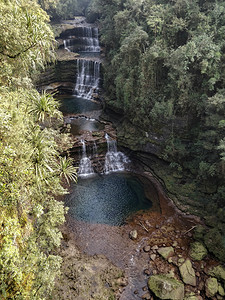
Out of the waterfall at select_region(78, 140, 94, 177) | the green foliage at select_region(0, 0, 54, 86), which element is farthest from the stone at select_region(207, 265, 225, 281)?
the green foliage at select_region(0, 0, 54, 86)

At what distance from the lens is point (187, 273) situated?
11.6 m

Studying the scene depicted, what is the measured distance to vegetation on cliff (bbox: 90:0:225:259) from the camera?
14.9m

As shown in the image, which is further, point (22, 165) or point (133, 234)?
point (133, 234)

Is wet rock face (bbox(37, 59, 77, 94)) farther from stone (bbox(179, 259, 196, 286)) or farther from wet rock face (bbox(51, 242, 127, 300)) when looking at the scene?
stone (bbox(179, 259, 196, 286))

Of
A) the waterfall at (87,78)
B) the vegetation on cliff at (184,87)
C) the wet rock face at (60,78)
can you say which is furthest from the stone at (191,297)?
the wet rock face at (60,78)

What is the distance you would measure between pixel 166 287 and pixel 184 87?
523 inches

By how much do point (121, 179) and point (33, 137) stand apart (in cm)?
1235

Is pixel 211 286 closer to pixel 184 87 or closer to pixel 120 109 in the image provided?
pixel 184 87

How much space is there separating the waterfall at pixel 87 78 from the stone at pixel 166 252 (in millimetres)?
19647

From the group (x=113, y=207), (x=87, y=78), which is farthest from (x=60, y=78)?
(x=113, y=207)

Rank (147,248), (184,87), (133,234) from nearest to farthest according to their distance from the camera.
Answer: (147,248)
(133,234)
(184,87)

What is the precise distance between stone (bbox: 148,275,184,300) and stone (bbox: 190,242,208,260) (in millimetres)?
1887

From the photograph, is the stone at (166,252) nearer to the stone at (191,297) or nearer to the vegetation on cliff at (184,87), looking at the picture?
the stone at (191,297)

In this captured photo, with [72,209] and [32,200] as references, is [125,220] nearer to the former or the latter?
[72,209]
